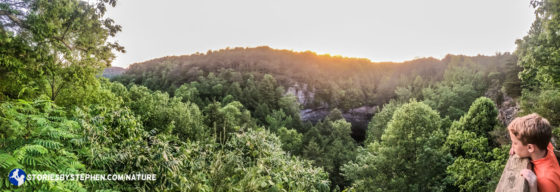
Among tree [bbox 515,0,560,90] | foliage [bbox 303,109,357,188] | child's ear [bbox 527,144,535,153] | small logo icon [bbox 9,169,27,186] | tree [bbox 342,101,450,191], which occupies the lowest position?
foliage [bbox 303,109,357,188]

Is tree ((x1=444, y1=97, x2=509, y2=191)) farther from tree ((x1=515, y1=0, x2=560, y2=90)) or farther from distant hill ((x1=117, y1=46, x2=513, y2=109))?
distant hill ((x1=117, y1=46, x2=513, y2=109))

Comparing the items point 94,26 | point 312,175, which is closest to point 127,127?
point 312,175

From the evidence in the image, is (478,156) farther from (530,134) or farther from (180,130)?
(180,130)

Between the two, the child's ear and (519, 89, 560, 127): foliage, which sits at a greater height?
the child's ear

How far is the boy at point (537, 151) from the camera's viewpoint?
250 centimetres

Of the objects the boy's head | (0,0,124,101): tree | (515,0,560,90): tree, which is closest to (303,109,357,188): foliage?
(515,0,560,90): tree

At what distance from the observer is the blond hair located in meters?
2.59

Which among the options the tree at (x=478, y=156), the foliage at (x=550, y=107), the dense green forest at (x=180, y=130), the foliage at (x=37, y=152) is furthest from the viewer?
the tree at (x=478, y=156)

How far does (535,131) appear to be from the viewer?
8.55 ft

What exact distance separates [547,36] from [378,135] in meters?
43.4

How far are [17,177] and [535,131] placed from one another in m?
6.22

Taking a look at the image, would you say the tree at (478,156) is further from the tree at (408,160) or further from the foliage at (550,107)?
the foliage at (550,107)

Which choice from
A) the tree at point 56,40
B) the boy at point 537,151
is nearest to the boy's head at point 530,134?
the boy at point 537,151

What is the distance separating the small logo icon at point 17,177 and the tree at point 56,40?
42.5ft
